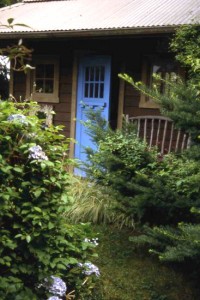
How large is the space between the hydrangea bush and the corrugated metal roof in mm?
4391

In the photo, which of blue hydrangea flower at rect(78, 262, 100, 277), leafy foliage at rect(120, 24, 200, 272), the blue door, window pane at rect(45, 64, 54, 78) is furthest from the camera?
window pane at rect(45, 64, 54, 78)

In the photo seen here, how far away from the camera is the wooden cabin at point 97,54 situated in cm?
856

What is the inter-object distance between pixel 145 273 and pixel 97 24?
16.2 feet

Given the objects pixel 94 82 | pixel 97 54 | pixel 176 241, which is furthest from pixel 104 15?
pixel 176 241

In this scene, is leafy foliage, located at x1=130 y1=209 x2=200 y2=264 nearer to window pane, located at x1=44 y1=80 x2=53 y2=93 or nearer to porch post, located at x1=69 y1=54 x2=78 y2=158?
porch post, located at x1=69 y1=54 x2=78 y2=158

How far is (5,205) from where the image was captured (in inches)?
131

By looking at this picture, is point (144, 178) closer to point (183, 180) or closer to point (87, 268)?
point (183, 180)

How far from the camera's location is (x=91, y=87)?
386 inches

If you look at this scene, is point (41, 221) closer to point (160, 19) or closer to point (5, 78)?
point (160, 19)

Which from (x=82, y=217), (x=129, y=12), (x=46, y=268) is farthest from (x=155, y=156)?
(x=129, y=12)

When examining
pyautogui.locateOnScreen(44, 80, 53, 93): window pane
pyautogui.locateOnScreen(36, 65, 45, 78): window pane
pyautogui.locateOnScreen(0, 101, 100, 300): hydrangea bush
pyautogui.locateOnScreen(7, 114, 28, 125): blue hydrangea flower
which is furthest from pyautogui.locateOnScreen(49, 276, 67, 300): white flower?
Answer: pyautogui.locateOnScreen(36, 65, 45, 78): window pane

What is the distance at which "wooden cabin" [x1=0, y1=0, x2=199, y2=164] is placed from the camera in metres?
8.56

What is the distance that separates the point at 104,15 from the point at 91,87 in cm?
133

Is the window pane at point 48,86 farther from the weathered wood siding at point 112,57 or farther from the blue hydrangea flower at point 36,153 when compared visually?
the blue hydrangea flower at point 36,153
